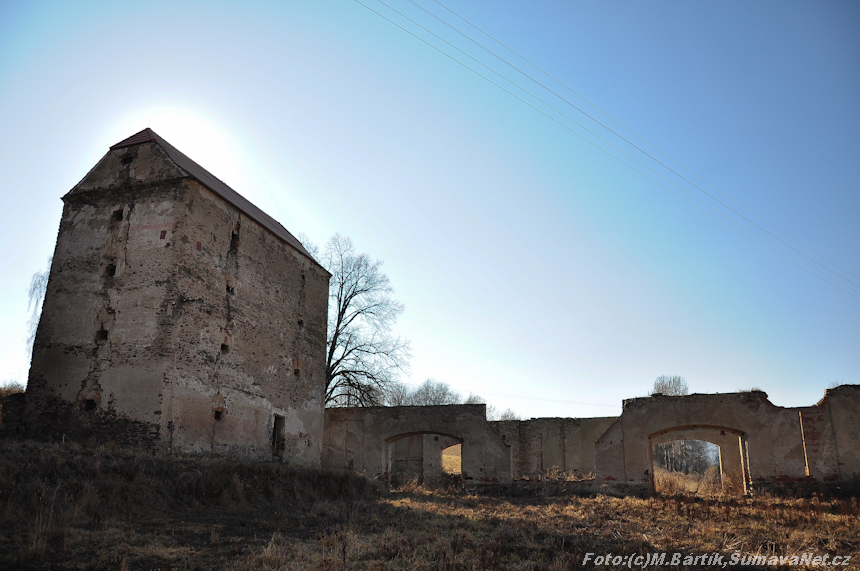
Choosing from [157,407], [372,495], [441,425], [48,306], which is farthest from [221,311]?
[441,425]

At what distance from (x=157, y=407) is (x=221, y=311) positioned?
3.05 metres

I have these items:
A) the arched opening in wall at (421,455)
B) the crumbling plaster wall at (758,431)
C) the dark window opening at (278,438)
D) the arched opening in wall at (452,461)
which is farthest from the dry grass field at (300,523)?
the arched opening in wall at (452,461)

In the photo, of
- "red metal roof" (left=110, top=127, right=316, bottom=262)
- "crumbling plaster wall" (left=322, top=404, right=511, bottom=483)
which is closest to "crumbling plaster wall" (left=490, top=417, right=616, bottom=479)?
"crumbling plaster wall" (left=322, top=404, right=511, bottom=483)

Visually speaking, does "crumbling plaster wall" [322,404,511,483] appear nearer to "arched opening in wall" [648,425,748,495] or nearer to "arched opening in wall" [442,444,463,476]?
"arched opening in wall" [648,425,748,495]

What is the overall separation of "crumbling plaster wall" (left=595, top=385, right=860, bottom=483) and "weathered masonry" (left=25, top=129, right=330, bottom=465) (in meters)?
10.5

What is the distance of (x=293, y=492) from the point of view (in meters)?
13.3

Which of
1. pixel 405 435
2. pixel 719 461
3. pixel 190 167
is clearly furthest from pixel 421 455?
pixel 190 167

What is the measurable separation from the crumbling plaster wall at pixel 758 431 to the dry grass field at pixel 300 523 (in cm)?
159

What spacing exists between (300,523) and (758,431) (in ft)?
41.8

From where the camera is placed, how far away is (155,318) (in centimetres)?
1321

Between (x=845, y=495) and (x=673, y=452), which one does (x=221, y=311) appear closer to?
(x=845, y=495)

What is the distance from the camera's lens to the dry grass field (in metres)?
6.52

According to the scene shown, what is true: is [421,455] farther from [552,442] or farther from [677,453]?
[677,453]

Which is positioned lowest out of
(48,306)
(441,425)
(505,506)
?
(505,506)
